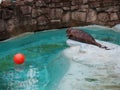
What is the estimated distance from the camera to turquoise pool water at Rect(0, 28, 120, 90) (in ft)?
23.9

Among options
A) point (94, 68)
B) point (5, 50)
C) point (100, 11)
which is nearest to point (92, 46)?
point (94, 68)

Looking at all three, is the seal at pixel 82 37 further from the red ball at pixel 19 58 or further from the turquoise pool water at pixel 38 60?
the red ball at pixel 19 58

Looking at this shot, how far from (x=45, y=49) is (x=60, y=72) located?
9.66 ft

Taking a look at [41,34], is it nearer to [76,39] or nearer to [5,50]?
[5,50]

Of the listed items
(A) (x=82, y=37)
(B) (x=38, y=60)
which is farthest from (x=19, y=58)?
(A) (x=82, y=37)

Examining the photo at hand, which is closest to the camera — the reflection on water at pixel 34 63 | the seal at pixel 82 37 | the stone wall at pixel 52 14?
the reflection on water at pixel 34 63

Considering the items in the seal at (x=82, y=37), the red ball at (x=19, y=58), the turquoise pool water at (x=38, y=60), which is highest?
the seal at (x=82, y=37)

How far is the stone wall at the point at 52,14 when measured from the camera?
11539 millimetres

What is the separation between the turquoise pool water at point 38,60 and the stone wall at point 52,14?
0.38m

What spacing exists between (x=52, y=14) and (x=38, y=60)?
3.90 metres

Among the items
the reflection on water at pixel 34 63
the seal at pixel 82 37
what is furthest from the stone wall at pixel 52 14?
the seal at pixel 82 37

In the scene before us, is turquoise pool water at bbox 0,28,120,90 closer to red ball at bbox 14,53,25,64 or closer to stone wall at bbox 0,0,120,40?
red ball at bbox 14,53,25,64

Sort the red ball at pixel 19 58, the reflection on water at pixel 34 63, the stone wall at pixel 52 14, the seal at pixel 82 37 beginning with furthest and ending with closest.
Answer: the stone wall at pixel 52 14 < the seal at pixel 82 37 < the red ball at pixel 19 58 < the reflection on water at pixel 34 63

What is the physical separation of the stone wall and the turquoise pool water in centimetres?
38
